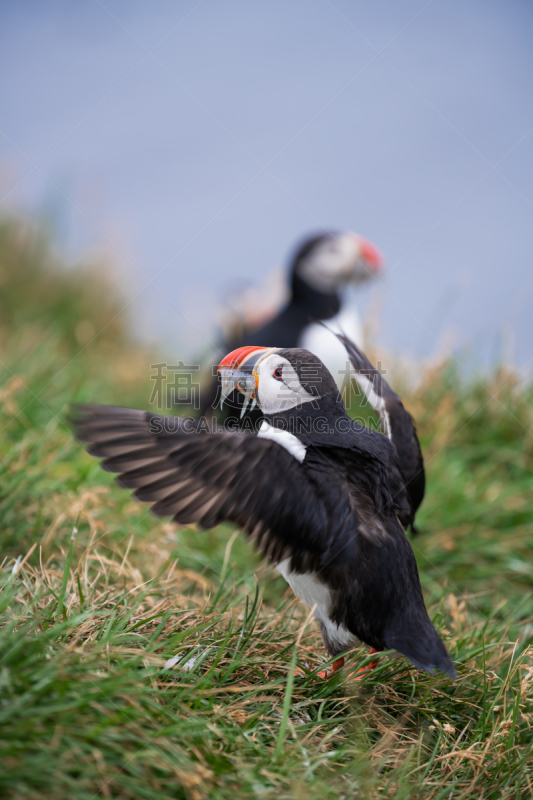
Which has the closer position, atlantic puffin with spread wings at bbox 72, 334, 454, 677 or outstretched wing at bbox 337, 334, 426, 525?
atlantic puffin with spread wings at bbox 72, 334, 454, 677

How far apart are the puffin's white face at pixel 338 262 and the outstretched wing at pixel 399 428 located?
2400 mm

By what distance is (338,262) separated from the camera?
5.47 m

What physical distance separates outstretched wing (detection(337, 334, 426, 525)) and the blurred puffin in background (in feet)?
5.74

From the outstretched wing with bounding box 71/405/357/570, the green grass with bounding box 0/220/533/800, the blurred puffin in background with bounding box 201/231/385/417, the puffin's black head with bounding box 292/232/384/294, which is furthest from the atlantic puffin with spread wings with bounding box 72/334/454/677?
the puffin's black head with bounding box 292/232/384/294

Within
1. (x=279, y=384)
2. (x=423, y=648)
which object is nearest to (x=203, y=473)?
(x=279, y=384)

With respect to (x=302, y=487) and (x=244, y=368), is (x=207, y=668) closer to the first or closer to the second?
(x=302, y=487)

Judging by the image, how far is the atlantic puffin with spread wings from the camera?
206cm

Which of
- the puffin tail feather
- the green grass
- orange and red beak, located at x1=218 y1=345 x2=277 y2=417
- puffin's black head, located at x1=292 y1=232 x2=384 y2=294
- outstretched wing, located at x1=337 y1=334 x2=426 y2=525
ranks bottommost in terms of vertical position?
the green grass

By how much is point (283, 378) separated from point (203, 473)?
0.52 metres

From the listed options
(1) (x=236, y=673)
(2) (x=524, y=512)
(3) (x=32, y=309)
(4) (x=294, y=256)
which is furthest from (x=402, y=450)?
(3) (x=32, y=309)

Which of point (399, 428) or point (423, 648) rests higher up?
point (399, 428)

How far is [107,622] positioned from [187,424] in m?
0.72

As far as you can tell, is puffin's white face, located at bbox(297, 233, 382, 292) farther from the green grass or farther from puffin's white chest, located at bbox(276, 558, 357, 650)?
puffin's white chest, located at bbox(276, 558, 357, 650)

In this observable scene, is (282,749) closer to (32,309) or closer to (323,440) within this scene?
(323,440)
